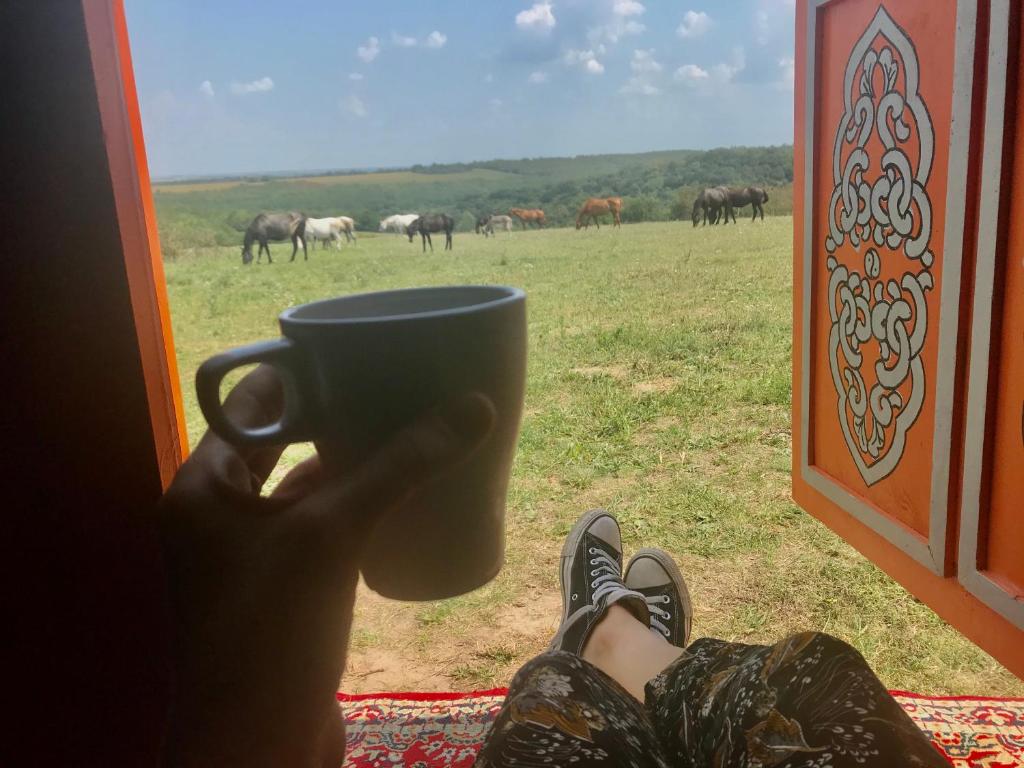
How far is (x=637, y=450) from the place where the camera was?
6.73ft

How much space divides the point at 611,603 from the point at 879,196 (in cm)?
73

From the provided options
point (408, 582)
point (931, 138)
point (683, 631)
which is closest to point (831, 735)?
point (408, 582)

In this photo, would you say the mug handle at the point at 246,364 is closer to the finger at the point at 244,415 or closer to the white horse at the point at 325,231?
the finger at the point at 244,415

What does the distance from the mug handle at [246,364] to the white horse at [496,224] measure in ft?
5.00

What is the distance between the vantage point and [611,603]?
3.41 ft

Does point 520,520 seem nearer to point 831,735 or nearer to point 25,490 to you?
point 831,735

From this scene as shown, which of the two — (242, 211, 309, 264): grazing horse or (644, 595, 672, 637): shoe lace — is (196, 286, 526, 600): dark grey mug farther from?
(242, 211, 309, 264): grazing horse

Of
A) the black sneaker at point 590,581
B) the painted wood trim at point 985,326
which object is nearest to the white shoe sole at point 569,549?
the black sneaker at point 590,581

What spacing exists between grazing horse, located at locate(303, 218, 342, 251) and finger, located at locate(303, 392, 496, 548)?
52.6 inches

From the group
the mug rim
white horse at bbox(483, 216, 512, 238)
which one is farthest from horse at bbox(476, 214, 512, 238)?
the mug rim

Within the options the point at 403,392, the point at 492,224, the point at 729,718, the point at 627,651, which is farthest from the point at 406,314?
the point at 492,224

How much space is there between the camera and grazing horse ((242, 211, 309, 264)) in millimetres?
1396

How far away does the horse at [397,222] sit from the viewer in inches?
55.9

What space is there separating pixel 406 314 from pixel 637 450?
178 cm
